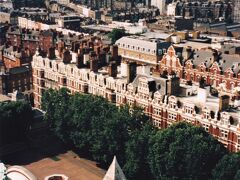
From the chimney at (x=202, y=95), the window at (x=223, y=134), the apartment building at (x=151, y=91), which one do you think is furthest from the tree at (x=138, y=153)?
the window at (x=223, y=134)

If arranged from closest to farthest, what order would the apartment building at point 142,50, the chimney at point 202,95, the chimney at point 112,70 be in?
the chimney at point 202,95
the chimney at point 112,70
the apartment building at point 142,50

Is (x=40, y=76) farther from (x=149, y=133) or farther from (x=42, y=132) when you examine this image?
(x=149, y=133)

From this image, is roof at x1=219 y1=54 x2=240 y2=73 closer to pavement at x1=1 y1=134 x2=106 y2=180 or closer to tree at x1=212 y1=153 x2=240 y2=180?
tree at x1=212 y1=153 x2=240 y2=180

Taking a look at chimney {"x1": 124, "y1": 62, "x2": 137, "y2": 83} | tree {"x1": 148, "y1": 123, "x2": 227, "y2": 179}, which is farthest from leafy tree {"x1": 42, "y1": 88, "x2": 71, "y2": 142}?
tree {"x1": 148, "y1": 123, "x2": 227, "y2": 179}

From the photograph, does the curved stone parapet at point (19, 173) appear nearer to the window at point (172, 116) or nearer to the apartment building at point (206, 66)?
the window at point (172, 116)

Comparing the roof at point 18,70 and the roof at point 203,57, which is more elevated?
the roof at point 203,57

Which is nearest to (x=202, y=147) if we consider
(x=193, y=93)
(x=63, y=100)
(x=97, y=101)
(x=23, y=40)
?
(x=193, y=93)

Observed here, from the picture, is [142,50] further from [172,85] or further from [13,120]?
[13,120]
